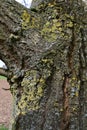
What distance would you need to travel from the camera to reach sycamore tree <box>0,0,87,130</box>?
81.7 inches

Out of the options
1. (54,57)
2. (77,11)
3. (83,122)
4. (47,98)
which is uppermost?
(77,11)

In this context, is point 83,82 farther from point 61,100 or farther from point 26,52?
point 26,52

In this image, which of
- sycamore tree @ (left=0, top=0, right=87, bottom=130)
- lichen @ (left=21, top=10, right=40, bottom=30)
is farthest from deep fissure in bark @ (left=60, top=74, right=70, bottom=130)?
lichen @ (left=21, top=10, right=40, bottom=30)

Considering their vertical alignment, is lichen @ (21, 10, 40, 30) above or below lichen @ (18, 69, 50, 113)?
above

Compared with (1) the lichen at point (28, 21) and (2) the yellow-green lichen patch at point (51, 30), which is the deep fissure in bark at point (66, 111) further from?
(1) the lichen at point (28, 21)

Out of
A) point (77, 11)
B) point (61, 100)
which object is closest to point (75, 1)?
point (77, 11)

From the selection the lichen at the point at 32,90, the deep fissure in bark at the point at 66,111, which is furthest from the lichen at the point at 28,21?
the deep fissure in bark at the point at 66,111

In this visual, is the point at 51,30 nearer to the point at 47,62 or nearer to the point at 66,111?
the point at 47,62

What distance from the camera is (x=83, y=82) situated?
2111 mm

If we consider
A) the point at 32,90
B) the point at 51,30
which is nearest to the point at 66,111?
the point at 32,90

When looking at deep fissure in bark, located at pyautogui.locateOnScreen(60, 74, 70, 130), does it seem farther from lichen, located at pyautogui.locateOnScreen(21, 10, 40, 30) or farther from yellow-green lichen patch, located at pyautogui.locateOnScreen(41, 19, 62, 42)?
lichen, located at pyautogui.locateOnScreen(21, 10, 40, 30)

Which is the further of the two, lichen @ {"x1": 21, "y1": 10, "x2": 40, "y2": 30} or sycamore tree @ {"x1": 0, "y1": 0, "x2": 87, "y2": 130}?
lichen @ {"x1": 21, "y1": 10, "x2": 40, "y2": 30}

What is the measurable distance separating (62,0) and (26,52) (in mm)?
364

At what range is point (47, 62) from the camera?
2115 mm
